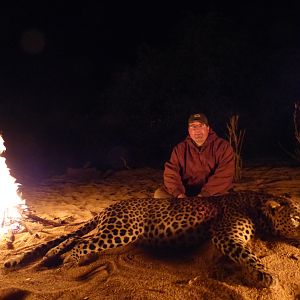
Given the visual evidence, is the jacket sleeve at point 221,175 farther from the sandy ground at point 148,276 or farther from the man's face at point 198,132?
the sandy ground at point 148,276

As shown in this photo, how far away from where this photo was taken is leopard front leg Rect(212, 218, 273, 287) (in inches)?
133

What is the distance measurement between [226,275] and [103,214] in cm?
162

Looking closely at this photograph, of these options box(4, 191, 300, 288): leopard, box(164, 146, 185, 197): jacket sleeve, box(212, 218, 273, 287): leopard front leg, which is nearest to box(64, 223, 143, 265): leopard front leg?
box(4, 191, 300, 288): leopard

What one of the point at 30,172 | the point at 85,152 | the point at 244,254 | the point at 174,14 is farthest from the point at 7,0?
the point at 244,254

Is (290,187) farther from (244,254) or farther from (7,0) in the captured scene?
(7,0)

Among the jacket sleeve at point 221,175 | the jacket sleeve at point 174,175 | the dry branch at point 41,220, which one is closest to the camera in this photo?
the jacket sleeve at point 221,175

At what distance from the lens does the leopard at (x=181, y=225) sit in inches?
163

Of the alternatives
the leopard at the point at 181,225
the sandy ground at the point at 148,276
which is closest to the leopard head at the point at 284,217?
the leopard at the point at 181,225

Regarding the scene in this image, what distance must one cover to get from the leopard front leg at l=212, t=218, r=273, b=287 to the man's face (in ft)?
4.21

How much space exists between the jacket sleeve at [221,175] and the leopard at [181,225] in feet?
1.65

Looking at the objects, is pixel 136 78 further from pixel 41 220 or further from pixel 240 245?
pixel 240 245

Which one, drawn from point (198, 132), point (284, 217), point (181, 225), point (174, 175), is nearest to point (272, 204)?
point (284, 217)

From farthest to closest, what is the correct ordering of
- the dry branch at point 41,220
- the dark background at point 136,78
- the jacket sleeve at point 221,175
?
the dark background at point 136,78 < the dry branch at point 41,220 < the jacket sleeve at point 221,175

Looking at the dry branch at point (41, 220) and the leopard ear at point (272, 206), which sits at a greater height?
the leopard ear at point (272, 206)
